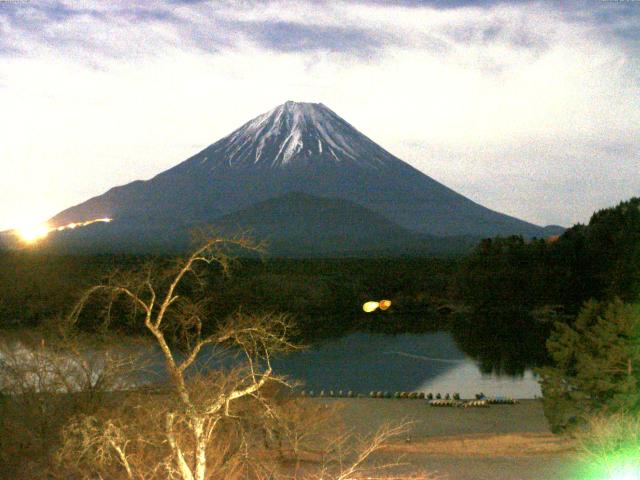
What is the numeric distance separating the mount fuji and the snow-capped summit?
5.4 inches

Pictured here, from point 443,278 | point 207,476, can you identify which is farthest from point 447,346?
point 207,476

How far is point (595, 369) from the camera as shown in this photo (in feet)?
34.2

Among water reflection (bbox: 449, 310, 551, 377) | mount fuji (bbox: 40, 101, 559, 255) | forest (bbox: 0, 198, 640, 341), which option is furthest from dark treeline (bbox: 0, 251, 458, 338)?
mount fuji (bbox: 40, 101, 559, 255)

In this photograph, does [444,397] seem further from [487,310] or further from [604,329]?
[487,310]

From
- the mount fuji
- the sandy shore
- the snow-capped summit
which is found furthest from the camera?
the snow-capped summit

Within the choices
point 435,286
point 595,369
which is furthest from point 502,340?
point 595,369

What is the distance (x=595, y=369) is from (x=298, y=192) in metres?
91.2

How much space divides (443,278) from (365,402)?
28920 millimetres

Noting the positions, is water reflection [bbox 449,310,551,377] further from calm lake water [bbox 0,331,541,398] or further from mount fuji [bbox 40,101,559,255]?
mount fuji [bbox 40,101,559,255]

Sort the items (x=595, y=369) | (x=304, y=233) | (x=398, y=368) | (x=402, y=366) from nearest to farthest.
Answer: (x=595, y=369), (x=398, y=368), (x=402, y=366), (x=304, y=233)

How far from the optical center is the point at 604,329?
1042 cm

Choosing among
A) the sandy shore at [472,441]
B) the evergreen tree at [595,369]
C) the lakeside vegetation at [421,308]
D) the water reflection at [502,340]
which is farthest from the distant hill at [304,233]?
the evergreen tree at [595,369]

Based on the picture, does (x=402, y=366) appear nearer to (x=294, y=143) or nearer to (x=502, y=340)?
(x=502, y=340)

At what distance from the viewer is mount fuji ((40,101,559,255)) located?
96.1m
